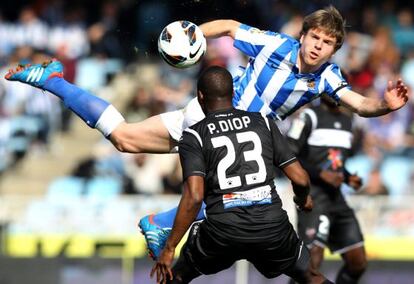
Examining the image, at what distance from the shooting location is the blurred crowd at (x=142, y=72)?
1430 centimetres

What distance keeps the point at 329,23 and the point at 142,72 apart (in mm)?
8367

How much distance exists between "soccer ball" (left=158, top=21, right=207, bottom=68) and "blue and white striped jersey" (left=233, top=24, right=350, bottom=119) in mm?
398

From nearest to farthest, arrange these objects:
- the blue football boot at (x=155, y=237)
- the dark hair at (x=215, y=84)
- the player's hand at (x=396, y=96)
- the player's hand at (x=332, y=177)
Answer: the dark hair at (x=215, y=84), the player's hand at (x=396, y=96), the blue football boot at (x=155, y=237), the player's hand at (x=332, y=177)

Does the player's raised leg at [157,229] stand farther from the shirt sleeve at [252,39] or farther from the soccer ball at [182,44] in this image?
the shirt sleeve at [252,39]

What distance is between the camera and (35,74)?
8.54 meters

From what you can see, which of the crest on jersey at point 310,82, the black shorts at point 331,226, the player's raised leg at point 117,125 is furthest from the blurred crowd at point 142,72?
the crest on jersey at point 310,82

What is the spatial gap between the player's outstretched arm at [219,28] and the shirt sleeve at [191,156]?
42.9 inches

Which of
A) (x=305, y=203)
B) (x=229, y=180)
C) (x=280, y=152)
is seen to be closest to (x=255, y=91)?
(x=280, y=152)

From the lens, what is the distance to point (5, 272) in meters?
11.7

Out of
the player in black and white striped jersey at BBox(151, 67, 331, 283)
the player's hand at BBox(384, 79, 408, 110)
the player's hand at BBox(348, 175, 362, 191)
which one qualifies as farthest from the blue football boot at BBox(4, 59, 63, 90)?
the player's hand at BBox(348, 175, 362, 191)

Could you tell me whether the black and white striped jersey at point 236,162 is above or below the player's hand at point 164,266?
above

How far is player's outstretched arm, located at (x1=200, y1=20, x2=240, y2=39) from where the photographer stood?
8227 millimetres

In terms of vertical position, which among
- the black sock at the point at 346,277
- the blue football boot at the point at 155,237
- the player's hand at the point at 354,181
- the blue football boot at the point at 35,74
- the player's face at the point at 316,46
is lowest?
the black sock at the point at 346,277

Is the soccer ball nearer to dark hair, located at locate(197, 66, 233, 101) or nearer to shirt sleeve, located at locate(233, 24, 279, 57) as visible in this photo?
shirt sleeve, located at locate(233, 24, 279, 57)
